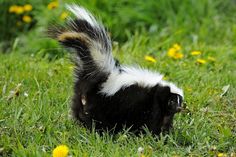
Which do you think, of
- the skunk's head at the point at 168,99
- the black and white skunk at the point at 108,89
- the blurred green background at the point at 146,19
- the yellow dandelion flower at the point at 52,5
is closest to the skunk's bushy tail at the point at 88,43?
the black and white skunk at the point at 108,89

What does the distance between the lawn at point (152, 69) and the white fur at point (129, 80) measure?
313 millimetres

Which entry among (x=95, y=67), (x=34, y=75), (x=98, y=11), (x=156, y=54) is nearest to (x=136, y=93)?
(x=95, y=67)

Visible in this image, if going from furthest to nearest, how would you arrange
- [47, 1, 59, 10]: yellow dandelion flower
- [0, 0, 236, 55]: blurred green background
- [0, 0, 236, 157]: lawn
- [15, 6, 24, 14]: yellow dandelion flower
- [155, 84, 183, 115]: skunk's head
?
1. [15, 6, 24, 14]: yellow dandelion flower
2. [47, 1, 59, 10]: yellow dandelion flower
3. [0, 0, 236, 55]: blurred green background
4. [155, 84, 183, 115]: skunk's head
5. [0, 0, 236, 157]: lawn

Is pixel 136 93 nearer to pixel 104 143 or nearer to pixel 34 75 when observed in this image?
pixel 104 143

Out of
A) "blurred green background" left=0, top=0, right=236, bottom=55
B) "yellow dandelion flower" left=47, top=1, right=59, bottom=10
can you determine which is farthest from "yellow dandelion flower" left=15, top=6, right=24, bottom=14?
"yellow dandelion flower" left=47, top=1, right=59, bottom=10

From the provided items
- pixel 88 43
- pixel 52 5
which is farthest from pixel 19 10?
pixel 88 43

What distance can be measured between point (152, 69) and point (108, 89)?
161 centimetres

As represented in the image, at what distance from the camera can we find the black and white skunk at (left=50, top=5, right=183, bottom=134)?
4.25m

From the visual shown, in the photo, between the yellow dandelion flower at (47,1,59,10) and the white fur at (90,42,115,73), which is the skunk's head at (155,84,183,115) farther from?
the yellow dandelion flower at (47,1,59,10)

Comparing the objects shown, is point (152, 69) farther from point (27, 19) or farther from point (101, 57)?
point (27, 19)

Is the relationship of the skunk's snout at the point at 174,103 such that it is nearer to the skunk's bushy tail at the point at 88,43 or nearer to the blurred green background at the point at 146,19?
the skunk's bushy tail at the point at 88,43

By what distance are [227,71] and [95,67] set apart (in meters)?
2.18

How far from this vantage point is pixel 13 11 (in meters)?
8.22

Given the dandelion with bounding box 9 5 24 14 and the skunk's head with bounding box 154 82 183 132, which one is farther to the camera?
the dandelion with bounding box 9 5 24 14
